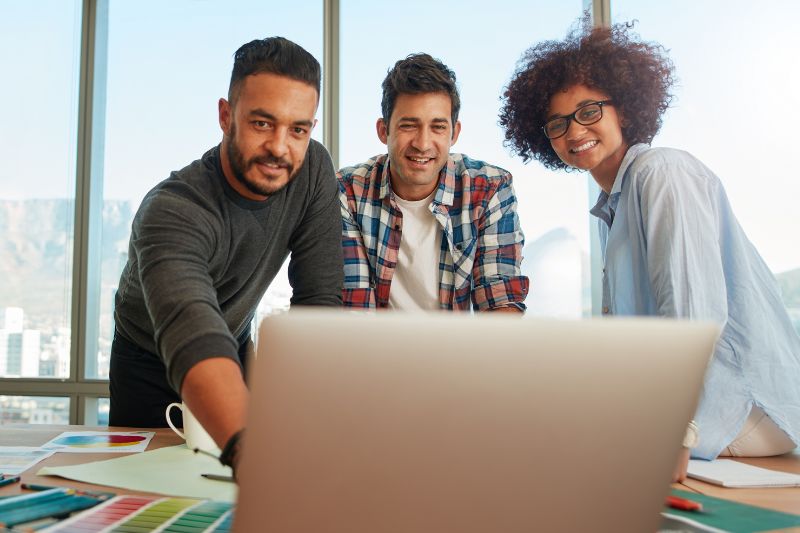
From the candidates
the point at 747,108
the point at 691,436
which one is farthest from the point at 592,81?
the point at 747,108

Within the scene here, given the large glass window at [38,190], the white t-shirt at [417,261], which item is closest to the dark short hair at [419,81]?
the white t-shirt at [417,261]

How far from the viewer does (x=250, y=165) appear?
1.52 metres

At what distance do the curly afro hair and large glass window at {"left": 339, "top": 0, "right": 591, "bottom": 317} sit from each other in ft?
3.26

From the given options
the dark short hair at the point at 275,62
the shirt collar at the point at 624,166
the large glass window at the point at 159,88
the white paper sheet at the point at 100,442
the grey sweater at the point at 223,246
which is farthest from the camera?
the large glass window at the point at 159,88

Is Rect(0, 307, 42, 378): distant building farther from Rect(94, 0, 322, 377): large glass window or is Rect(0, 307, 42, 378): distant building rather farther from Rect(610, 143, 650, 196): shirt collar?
Rect(610, 143, 650, 196): shirt collar

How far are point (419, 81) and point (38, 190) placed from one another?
280 cm

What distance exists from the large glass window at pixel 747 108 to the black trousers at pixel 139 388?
2368 mm

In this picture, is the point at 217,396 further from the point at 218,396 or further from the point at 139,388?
the point at 139,388

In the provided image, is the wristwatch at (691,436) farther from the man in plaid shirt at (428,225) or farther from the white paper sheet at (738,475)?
the man in plaid shirt at (428,225)

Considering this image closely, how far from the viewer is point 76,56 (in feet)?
12.5

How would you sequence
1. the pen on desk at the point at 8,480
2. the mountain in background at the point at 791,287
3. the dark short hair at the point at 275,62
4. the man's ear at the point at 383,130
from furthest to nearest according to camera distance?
the mountain in background at the point at 791,287
the man's ear at the point at 383,130
the dark short hair at the point at 275,62
the pen on desk at the point at 8,480

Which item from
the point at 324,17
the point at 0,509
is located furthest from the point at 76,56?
the point at 0,509

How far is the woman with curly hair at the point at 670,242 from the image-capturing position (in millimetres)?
1317

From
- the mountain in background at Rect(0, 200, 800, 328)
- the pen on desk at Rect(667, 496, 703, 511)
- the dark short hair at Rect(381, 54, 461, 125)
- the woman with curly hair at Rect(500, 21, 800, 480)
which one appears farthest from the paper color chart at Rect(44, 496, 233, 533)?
the mountain in background at Rect(0, 200, 800, 328)
